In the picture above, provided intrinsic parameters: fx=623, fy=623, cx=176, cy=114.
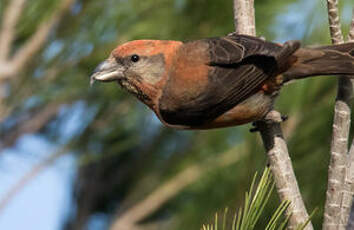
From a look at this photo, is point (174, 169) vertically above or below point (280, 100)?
below

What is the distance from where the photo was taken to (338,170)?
183cm

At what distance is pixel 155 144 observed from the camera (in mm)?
4125

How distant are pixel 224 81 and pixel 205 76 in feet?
0.31

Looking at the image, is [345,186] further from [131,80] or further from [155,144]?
[155,144]

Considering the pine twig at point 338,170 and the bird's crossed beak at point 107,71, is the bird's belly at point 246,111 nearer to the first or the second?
the bird's crossed beak at point 107,71

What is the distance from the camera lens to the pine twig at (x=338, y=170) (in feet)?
5.84

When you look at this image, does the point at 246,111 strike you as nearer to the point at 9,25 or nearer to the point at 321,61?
the point at 321,61

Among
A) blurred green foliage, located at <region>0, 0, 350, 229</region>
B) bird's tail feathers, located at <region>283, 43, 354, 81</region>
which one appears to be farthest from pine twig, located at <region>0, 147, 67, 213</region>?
bird's tail feathers, located at <region>283, 43, 354, 81</region>

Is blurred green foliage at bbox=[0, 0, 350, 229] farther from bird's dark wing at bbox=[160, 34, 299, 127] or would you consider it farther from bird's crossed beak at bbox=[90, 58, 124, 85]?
bird's crossed beak at bbox=[90, 58, 124, 85]

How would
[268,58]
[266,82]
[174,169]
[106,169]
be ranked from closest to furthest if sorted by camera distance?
[268,58]
[266,82]
[174,169]
[106,169]

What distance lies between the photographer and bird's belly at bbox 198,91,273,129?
9.19ft

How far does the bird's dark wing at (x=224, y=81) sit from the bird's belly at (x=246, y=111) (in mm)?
23

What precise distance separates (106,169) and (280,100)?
56.5 inches

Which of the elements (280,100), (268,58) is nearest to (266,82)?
(268,58)
